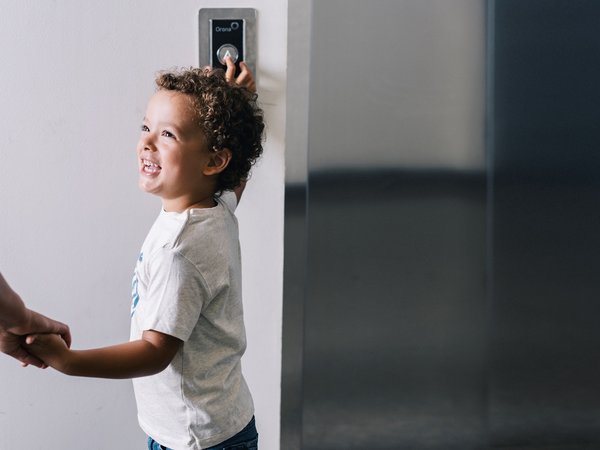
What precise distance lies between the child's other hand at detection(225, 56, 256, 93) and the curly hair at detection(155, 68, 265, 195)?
0.04m

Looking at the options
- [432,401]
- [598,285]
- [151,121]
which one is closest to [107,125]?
[151,121]

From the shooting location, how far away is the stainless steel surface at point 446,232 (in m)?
1.31

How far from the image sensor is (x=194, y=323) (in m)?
1.02

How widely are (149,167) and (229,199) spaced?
0.48ft

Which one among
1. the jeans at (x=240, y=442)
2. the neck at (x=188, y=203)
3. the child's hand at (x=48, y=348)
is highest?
the neck at (x=188, y=203)

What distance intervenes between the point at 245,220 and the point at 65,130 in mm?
337

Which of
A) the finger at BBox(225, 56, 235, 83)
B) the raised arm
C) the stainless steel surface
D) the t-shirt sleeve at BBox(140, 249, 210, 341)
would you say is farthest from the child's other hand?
the raised arm

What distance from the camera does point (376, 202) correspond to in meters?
1.35

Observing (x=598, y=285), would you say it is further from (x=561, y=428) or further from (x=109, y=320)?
(x=109, y=320)

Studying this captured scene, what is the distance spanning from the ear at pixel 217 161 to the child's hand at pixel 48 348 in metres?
0.32

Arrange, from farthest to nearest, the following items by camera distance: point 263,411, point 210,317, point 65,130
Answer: point 263,411 < point 65,130 < point 210,317

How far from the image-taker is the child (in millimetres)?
1024

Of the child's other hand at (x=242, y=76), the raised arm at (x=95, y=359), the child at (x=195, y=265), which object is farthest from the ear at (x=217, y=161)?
the raised arm at (x=95, y=359)

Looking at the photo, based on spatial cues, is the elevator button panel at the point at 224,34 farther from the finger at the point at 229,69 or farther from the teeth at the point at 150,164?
the teeth at the point at 150,164
